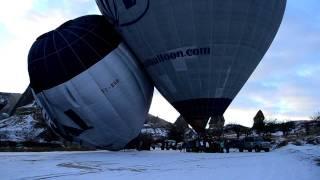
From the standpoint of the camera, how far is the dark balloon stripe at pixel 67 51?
101 ft

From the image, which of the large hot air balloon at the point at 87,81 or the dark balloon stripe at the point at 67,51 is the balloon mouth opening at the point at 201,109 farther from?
the dark balloon stripe at the point at 67,51

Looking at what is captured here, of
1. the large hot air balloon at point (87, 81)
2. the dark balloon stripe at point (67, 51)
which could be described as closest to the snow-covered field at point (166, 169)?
the large hot air balloon at point (87, 81)

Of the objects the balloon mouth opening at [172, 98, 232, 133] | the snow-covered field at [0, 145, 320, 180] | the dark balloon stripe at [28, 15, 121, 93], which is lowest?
the snow-covered field at [0, 145, 320, 180]

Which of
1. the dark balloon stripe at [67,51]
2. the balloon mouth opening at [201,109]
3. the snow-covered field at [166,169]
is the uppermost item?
the dark balloon stripe at [67,51]

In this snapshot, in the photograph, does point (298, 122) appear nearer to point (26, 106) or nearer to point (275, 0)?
point (26, 106)

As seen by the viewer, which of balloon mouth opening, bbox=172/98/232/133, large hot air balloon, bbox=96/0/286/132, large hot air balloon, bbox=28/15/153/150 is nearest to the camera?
large hot air balloon, bbox=96/0/286/132

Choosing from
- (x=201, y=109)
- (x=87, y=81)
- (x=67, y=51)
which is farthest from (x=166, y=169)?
(x=67, y=51)

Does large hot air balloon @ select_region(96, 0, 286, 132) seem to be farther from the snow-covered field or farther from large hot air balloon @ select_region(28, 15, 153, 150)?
the snow-covered field

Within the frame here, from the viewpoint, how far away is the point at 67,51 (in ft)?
102

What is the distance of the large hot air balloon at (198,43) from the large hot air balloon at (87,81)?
144cm

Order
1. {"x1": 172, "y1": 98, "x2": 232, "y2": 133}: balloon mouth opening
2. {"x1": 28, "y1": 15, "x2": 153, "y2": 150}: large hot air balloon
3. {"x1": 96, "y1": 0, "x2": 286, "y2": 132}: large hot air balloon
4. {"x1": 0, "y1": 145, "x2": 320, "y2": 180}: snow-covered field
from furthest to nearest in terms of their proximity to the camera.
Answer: {"x1": 172, "y1": 98, "x2": 232, "y2": 133}: balloon mouth opening, {"x1": 28, "y1": 15, "x2": 153, "y2": 150}: large hot air balloon, {"x1": 96, "y1": 0, "x2": 286, "y2": 132}: large hot air balloon, {"x1": 0, "y1": 145, "x2": 320, "y2": 180}: snow-covered field

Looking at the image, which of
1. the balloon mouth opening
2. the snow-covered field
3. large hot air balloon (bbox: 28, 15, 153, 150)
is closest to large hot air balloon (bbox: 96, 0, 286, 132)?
the balloon mouth opening

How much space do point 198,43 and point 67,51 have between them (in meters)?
9.44

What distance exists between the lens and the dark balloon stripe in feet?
101
